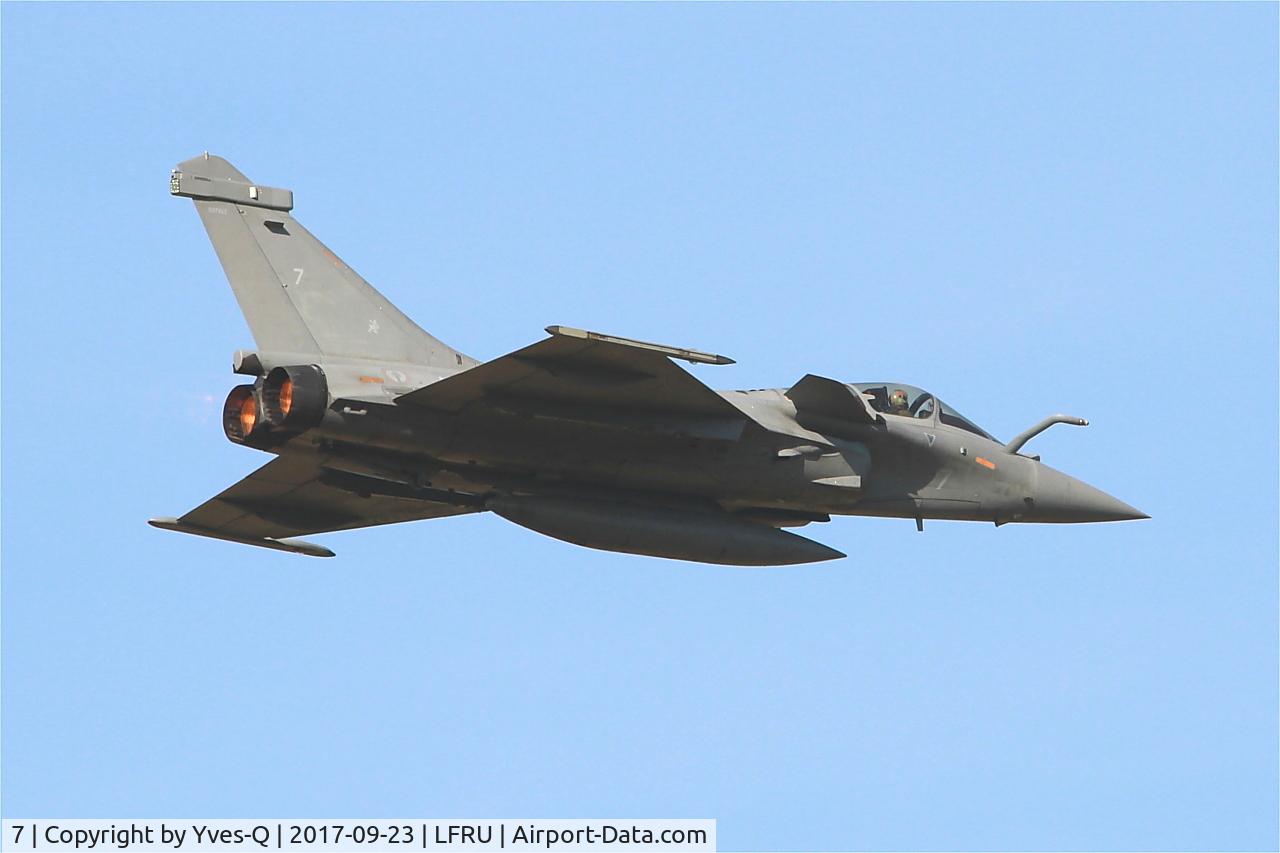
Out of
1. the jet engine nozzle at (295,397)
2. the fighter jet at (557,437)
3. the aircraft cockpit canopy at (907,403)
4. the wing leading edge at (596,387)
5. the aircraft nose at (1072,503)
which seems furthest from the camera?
the aircraft nose at (1072,503)

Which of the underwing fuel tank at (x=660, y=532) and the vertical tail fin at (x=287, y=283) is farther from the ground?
the vertical tail fin at (x=287, y=283)

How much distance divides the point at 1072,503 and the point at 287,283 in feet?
31.7

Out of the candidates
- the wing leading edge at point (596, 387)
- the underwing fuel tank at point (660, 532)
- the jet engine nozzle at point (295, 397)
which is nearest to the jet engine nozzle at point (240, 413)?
the jet engine nozzle at point (295, 397)

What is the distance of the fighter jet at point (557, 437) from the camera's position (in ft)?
72.2

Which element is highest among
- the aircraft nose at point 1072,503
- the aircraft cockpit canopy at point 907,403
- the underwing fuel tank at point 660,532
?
the aircraft cockpit canopy at point 907,403

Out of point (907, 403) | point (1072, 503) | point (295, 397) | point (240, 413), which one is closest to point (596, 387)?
point (295, 397)

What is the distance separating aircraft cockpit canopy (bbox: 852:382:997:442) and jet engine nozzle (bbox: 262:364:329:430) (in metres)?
6.60

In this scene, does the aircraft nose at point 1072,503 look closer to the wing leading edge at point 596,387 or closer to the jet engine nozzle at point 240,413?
the wing leading edge at point 596,387

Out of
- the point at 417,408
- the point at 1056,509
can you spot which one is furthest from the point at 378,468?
the point at 1056,509

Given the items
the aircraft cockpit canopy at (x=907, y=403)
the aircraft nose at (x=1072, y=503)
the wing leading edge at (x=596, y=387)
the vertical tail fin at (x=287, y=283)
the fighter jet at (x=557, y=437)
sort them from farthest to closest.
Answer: the aircraft nose at (x=1072, y=503) < the aircraft cockpit canopy at (x=907, y=403) < the vertical tail fin at (x=287, y=283) < the fighter jet at (x=557, y=437) < the wing leading edge at (x=596, y=387)

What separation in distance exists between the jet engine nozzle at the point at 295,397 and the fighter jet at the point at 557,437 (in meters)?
0.02

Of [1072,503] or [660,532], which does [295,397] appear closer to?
[660,532]

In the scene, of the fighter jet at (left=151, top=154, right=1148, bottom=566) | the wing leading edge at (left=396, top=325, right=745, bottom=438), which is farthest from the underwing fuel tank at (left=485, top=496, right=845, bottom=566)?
the wing leading edge at (left=396, top=325, right=745, bottom=438)

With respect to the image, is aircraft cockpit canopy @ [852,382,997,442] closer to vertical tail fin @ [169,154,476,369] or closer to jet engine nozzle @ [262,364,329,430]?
vertical tail fin @ [169,154,476,369]
